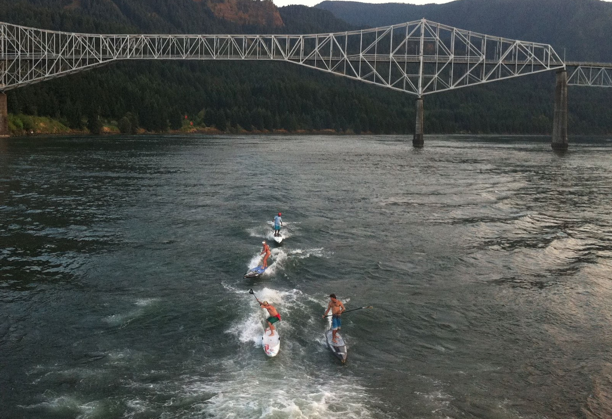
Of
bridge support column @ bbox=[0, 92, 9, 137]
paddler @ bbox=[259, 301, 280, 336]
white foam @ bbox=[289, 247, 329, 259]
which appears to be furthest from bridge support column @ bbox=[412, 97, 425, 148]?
paddler @ bbox=[259, 301, 280, 336]

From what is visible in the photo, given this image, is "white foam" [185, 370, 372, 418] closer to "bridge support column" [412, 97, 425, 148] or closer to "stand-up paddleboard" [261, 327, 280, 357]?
"stand-up paddleboard" [261, 327, 280, 357]

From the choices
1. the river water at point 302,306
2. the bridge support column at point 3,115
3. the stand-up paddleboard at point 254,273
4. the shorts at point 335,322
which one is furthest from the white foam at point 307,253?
the bridge support column at point 3,115

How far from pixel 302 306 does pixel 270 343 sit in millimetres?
5029

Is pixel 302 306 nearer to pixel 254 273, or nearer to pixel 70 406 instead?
pixel 254 273

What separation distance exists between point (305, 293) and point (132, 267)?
937 centimetres

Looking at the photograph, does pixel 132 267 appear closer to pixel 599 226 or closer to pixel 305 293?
pixel 305 293

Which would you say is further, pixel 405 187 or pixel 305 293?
pixel 405 187

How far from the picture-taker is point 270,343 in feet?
68.9

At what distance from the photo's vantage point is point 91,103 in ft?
540

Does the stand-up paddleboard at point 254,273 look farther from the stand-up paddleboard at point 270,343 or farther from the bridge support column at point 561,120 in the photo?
the bridge support column at point 561,120

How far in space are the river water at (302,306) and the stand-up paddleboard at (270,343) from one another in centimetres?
28

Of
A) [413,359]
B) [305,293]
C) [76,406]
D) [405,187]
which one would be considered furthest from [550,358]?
[405,187]

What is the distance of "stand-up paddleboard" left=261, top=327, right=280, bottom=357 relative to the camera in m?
20.7

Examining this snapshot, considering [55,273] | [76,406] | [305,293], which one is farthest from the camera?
[55,273]
